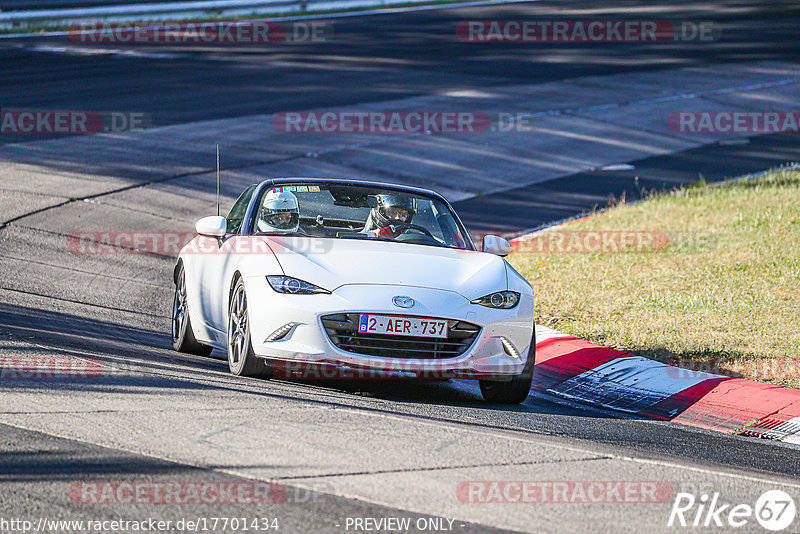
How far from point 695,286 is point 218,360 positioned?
5.15 metres

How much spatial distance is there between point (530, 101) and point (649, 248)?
1215 cm

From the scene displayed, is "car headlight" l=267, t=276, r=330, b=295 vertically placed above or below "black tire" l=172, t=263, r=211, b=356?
above

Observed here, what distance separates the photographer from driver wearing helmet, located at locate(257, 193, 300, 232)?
336 inches

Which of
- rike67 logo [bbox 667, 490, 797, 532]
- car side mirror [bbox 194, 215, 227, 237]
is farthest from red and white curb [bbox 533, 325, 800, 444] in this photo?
car side mirror [bbox 194, 215, 227, 237]

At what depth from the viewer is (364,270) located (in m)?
7.43

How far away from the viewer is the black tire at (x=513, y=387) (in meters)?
7.71

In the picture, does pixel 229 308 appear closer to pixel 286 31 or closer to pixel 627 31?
pixel 286 31
